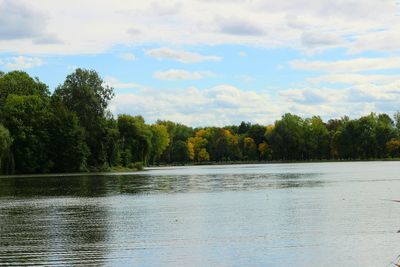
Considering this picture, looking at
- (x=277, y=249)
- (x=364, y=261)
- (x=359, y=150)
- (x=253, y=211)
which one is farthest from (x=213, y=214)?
(x=359, y=150)

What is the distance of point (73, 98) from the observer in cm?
12425

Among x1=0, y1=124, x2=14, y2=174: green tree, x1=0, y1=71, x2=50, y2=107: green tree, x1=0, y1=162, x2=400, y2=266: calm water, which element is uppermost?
x1=0, y1=71, x2=50, y2=107: green tree

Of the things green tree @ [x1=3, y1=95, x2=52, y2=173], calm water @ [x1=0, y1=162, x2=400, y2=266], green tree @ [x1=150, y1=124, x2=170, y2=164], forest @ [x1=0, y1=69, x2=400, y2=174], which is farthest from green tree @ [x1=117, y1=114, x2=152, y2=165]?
calm water @ [x1=0, y1=162, x2=400, y2=266]

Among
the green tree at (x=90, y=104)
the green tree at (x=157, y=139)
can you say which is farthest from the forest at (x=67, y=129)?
the green tree at (x=157, y=139)

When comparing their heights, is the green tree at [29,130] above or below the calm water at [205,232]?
above

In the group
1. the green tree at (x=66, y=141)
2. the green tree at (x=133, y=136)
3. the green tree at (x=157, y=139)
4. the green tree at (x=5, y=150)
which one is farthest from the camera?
the green tree at (x=157, y=139)

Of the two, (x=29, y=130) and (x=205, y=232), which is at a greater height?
(x=29, y=130)

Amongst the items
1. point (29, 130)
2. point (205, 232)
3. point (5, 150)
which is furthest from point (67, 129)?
point (205, 232)

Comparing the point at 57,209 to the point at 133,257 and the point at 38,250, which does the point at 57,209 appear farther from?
the point at 133,257

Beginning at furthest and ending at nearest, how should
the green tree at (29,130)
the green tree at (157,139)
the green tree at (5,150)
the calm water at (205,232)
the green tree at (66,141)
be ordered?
the green tree at (157,139)
the green tree at (66,141)
the green tree at (29,130)
the green tree at (5,150)
the calm water at (205,232)

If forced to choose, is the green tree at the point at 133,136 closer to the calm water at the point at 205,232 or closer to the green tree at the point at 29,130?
the green tree at the point at 29,130

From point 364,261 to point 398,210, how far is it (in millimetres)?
16175

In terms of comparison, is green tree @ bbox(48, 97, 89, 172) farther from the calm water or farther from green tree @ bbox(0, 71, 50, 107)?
the calm water

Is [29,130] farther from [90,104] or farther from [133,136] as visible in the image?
[133,136]
